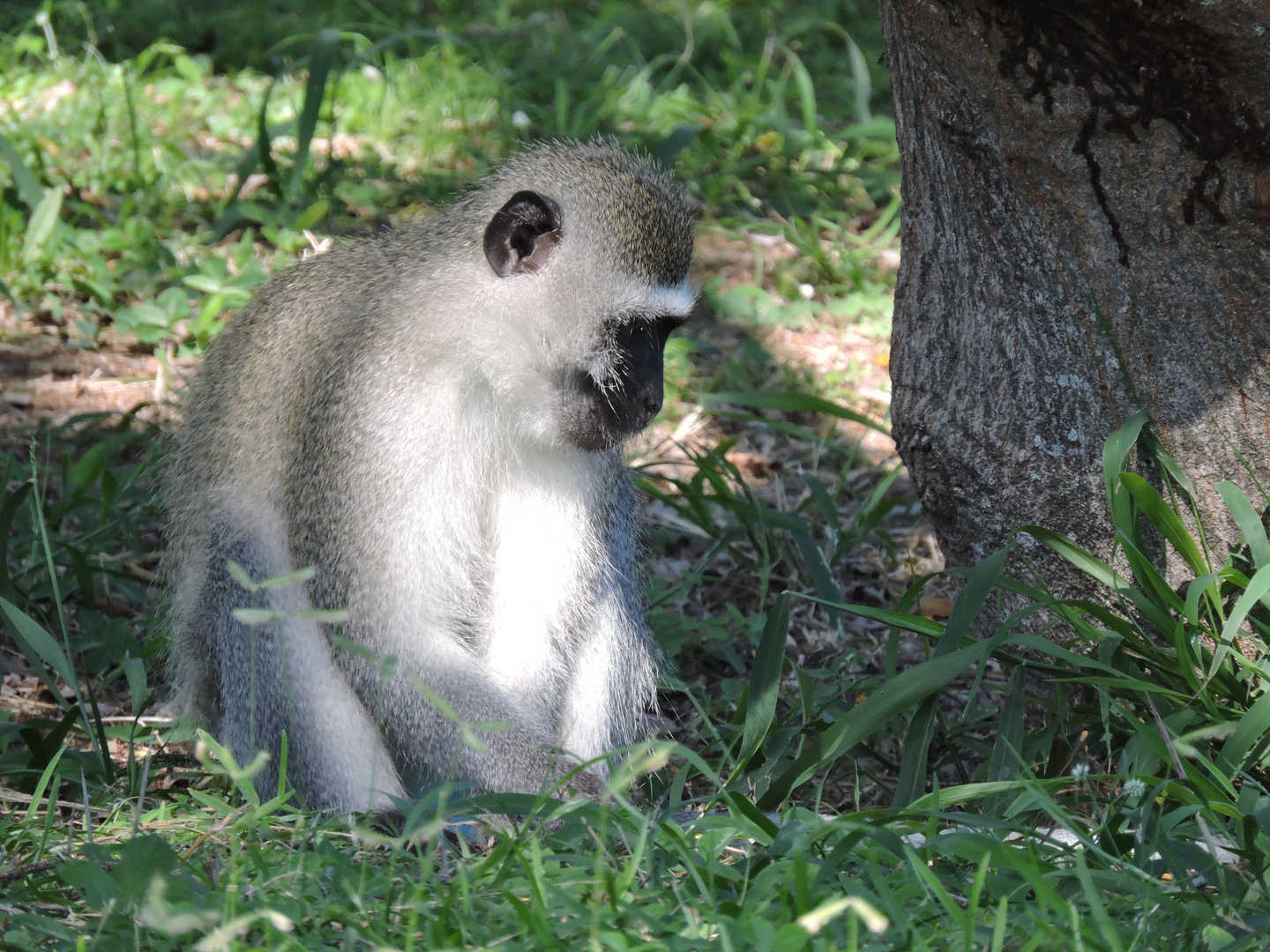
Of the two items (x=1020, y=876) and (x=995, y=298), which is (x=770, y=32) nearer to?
(x=995, y=298)

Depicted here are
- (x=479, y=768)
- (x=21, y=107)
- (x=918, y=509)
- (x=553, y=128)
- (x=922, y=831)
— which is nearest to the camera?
(x=922, y=831)

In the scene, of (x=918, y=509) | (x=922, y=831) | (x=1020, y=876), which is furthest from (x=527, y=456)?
(x=918, y=509)

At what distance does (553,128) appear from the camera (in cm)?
610

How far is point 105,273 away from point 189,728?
2495 mm

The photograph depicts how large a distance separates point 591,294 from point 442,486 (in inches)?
22.2

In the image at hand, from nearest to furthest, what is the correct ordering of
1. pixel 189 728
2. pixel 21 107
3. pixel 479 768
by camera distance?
pixel 479 768 → pixel 189 728 → pixel 21 107

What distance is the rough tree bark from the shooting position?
256cm

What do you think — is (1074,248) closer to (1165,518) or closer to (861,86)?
(1165,518)

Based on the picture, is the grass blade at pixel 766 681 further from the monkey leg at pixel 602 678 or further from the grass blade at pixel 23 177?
the grass blade at pixel 23 177

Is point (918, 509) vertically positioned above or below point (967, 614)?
below

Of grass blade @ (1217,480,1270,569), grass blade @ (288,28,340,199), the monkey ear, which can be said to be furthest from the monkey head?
grass blade @ (288,28,340,199)

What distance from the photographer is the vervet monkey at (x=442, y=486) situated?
2824mm

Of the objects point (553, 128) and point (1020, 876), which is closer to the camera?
point (1020, 876)

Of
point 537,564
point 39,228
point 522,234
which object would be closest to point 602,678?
point 537,564
